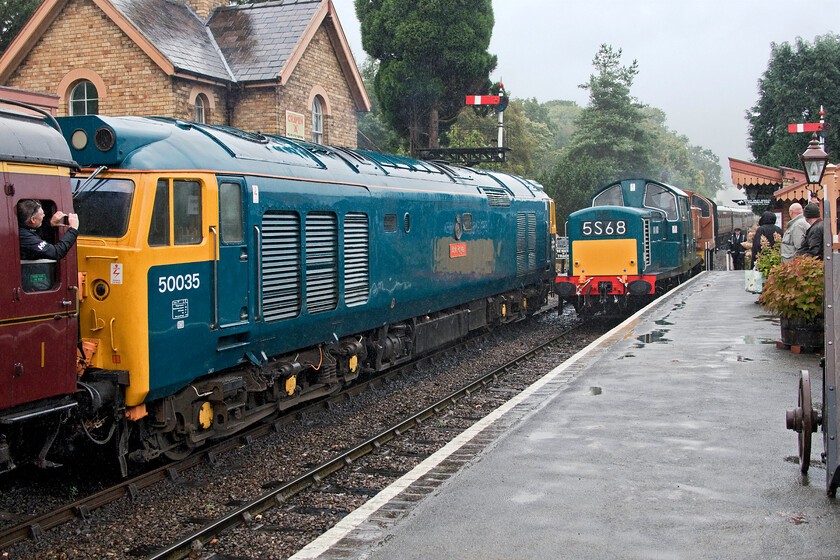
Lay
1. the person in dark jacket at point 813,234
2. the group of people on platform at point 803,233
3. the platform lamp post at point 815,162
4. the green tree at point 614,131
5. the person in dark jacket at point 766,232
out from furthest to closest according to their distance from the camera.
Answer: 1. the green tree at point 614,131
2. the person in dark jacket at point 766,232
3. the platform lamp post at point 815,162
4. the group of people on platform at point 803,233
5. the person in dark jacket at point 813,234

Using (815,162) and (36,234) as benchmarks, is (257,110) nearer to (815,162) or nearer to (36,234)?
(815,162)

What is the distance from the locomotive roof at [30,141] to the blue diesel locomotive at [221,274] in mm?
712

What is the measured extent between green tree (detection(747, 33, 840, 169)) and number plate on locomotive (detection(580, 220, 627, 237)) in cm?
2288

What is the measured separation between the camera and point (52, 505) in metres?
6.84

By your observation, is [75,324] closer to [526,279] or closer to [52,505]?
[52,505]

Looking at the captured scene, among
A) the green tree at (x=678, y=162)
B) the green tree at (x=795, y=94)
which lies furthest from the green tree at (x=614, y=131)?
the green tree at (x=795, y=94)

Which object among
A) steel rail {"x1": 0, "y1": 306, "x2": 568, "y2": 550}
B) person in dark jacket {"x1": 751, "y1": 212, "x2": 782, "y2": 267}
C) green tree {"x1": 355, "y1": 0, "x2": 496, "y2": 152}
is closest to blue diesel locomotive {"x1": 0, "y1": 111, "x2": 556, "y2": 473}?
steel rail {"x1": 0, "y1": 306, "x2": 568, "y2": 550}

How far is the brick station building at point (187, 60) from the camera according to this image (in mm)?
19062

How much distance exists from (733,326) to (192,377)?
408 inches

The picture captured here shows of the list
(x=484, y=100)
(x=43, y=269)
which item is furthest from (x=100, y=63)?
(x=43, y=269)

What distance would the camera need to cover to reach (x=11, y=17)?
27797 mm

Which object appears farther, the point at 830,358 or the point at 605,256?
the point at 605,256

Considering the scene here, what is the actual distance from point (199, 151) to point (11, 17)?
81.3 feet

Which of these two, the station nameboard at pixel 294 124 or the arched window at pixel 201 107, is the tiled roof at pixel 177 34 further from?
the station nameboard at pixel 294 124
